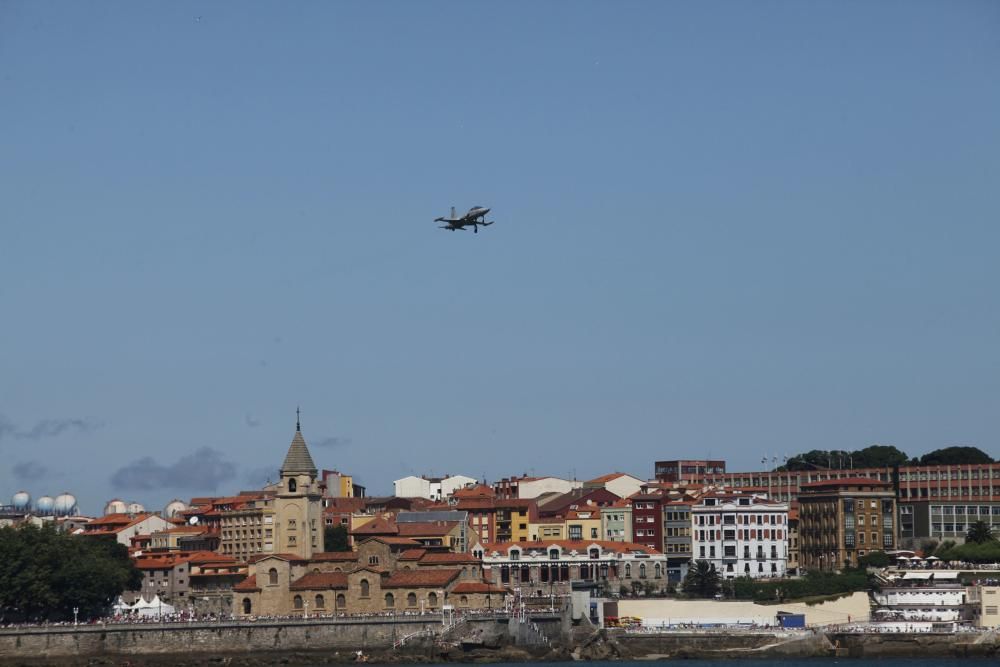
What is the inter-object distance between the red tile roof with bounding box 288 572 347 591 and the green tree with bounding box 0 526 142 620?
424 inches

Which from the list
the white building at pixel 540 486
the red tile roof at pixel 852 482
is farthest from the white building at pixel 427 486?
the red tile roof at pixel 852 482

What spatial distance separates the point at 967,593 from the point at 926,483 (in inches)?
1184

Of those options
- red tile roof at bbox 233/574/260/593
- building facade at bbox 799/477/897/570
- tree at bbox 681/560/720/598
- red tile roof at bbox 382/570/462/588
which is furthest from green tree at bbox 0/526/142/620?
building facade at bbox 799/477/897/570

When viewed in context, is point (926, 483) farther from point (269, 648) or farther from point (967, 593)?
point (269, 648)

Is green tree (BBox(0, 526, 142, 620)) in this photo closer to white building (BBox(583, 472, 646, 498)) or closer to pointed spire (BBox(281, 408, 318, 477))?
pointed spire (BBox(281, 408, 318, 477))

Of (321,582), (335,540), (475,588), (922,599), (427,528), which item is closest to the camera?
(475,588)

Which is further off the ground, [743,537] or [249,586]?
[743,537]

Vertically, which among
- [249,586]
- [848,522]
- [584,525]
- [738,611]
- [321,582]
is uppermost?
[584,525]

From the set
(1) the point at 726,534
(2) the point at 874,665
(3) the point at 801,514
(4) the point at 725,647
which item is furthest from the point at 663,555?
(2) the point at 874,665

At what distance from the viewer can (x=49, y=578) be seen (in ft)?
327

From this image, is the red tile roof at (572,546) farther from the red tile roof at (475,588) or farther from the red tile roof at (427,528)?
the red tile roof at (475,588)

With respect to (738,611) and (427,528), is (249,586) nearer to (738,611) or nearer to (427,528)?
(427,528)

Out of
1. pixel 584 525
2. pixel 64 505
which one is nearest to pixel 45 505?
pixel 64 505

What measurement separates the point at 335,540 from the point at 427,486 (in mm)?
39726
